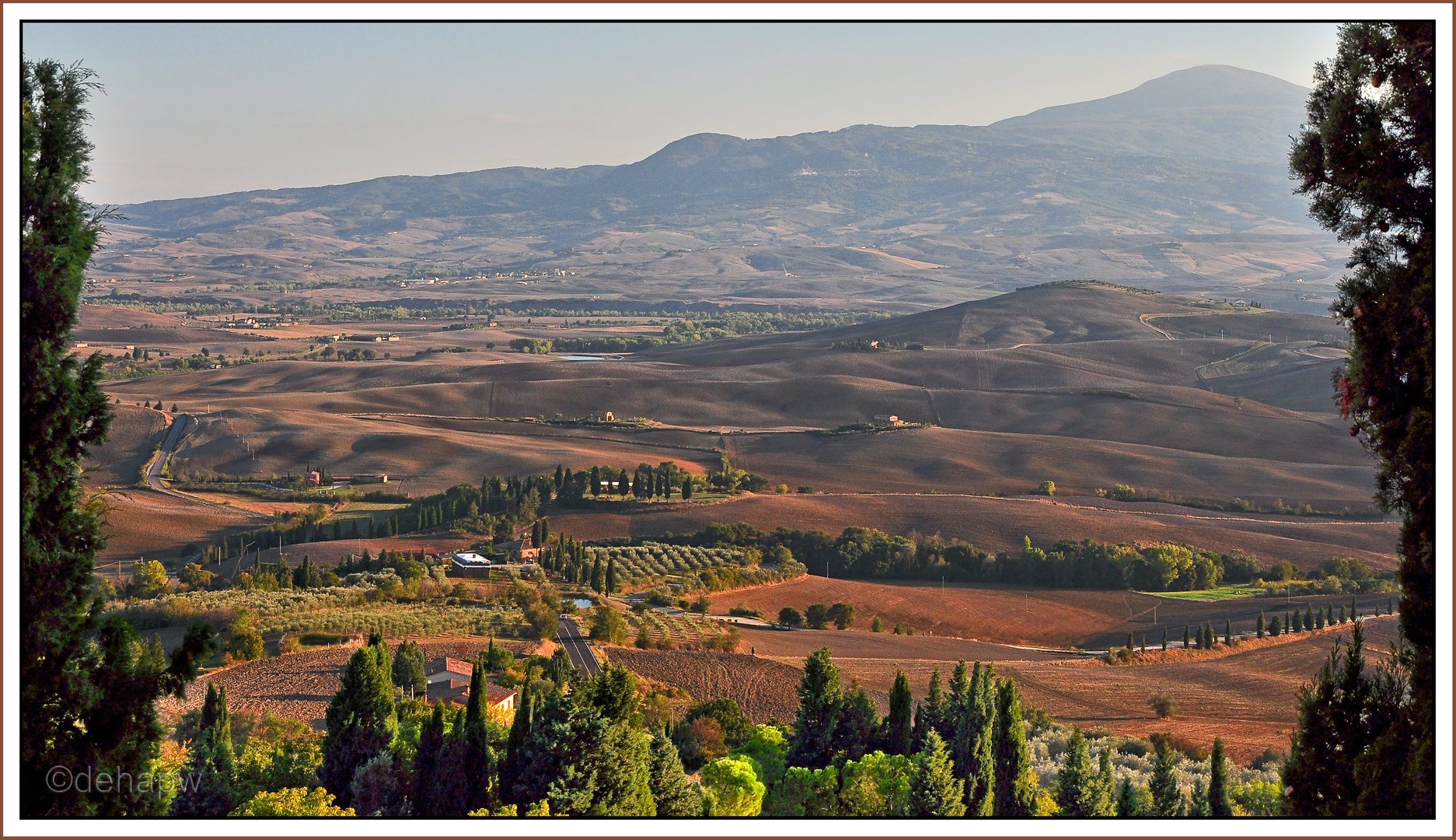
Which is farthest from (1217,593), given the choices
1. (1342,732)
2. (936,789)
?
(1342,732)

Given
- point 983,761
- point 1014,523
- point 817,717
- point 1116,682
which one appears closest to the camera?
point 983,761

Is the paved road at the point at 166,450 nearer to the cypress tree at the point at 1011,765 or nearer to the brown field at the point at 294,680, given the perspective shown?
the brown field at the point at 294,680

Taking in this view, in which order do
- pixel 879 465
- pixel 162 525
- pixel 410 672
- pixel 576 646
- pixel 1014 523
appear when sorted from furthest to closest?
pixel 879 465 → pixel 1014 523 → pixel 162 525 → pixel 576 646 → pixel 410 672

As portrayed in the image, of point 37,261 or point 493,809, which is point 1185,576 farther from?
point 37,261

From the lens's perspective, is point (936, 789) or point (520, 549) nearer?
point (936, 789)

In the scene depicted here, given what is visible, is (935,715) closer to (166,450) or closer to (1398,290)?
(1398,290)

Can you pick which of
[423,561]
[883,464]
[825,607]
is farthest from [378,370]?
[825,607]
